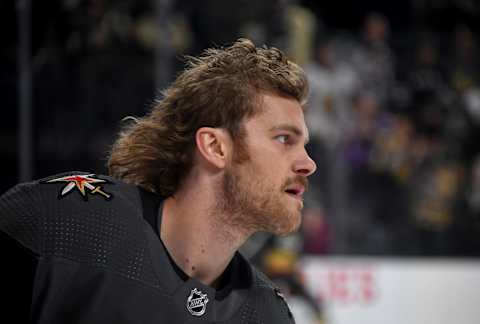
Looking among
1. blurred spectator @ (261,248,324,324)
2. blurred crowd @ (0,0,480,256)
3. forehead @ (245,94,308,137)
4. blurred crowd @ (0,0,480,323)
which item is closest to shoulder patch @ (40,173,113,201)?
forehead @ (245,94,308,137)

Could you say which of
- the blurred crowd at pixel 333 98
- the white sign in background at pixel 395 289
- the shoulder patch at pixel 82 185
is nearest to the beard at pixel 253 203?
the shoulder patch at pixel 82 185

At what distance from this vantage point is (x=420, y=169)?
20.8 ft

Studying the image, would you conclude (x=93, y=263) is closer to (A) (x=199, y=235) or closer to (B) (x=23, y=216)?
(B) (x=23, y=216)

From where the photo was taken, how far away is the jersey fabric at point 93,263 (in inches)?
78.1

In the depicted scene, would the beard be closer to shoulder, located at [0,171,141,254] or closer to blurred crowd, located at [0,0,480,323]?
shoulder, located at [0,171,141,254]

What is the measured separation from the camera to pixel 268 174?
7.60ft

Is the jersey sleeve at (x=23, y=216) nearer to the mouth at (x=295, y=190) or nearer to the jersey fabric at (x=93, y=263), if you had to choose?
the jersey fabric at (x=93, y=263)

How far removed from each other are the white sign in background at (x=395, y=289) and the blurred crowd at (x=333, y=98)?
101 mm

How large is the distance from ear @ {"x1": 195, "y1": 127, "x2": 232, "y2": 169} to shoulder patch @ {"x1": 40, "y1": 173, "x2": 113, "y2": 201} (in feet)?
0.97

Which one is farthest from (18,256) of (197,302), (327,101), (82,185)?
(327,101)

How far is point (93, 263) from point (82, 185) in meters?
0.25

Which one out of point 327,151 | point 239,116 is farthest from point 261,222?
point 327,151

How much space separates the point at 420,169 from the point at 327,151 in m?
0.85

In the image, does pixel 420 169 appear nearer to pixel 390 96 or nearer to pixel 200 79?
pixel 390 96
